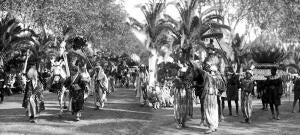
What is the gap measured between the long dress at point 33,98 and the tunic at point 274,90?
799cm

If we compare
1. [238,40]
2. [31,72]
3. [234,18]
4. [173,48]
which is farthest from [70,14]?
[31,72]

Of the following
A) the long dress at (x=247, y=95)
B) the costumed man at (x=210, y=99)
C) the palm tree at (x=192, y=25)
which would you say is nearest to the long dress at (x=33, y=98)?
the costumed man at (x=210, y=99)

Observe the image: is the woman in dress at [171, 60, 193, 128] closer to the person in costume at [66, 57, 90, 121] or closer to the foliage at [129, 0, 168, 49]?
the person in costume at [66, 57, 90, 121]

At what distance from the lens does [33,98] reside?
523 inches

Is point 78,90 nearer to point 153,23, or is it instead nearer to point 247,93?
point 247,93

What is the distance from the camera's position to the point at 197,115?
1652cm

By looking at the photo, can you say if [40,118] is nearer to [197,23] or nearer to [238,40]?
[197,23]

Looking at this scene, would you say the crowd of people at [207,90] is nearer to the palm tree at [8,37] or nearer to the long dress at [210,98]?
the long dress at [210,98]

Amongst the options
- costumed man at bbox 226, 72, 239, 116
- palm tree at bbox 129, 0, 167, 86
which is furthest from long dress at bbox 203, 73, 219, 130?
palm tree at bbox 129, 0, 167, 86

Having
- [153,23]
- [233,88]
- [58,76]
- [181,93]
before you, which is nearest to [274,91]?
[233,88]

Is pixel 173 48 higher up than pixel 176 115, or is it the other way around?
pixel 173 48

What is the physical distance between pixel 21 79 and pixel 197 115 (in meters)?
14.3

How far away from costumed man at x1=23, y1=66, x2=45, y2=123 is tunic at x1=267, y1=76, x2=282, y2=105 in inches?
316

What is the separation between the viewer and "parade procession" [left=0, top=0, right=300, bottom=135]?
12742mm
